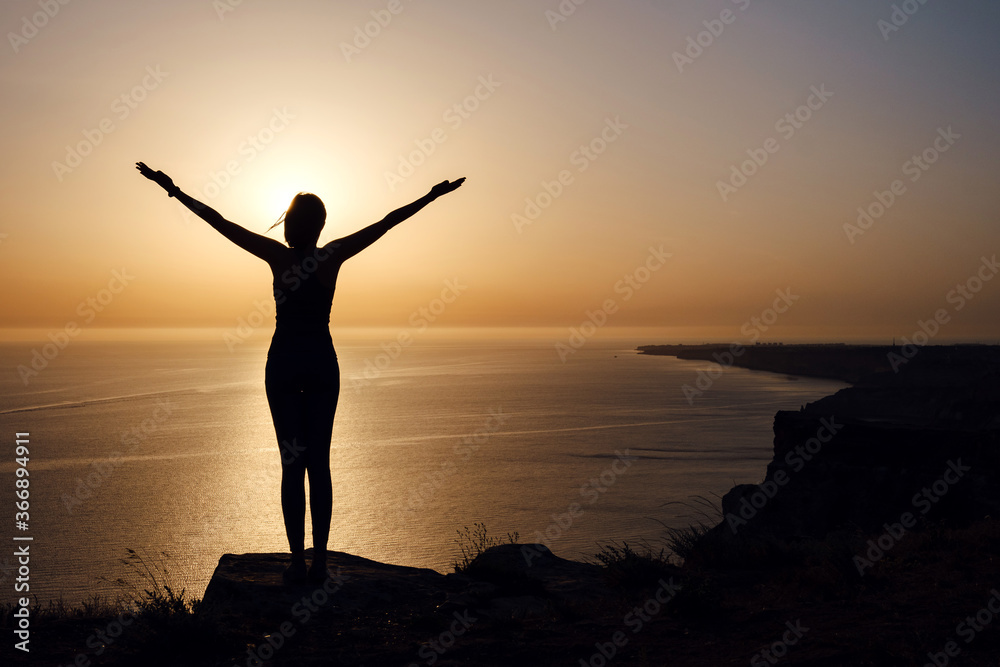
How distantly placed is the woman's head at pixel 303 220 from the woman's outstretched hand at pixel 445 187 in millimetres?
919

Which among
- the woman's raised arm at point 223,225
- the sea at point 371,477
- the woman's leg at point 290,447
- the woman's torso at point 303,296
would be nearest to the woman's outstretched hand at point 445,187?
the woman's torso at point 303,296

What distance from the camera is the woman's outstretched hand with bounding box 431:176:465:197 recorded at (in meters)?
4.92

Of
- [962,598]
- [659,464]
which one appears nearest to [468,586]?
[962,598]

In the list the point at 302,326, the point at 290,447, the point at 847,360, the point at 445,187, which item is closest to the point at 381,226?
the point at 445,187

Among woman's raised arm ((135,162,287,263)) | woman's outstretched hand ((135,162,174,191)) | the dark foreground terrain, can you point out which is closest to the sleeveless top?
woman's raised arm ((135,162,287,263))

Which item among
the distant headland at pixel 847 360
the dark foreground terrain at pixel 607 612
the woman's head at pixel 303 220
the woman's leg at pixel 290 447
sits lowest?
the dark foreground terrain at pixel 607 612

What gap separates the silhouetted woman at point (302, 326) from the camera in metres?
4.85

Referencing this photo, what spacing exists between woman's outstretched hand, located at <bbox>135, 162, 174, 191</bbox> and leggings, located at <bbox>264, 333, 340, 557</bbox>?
4.36 ft

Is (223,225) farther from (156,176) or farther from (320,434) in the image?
(320,434)

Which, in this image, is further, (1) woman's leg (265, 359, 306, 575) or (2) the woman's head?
(2) the woman's head

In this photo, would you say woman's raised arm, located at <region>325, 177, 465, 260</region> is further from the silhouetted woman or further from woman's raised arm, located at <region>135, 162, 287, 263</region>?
woman's raised arm, located at <region>135, 162, 287, 263</region>

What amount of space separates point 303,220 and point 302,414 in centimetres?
145

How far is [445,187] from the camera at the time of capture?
4.95 metres

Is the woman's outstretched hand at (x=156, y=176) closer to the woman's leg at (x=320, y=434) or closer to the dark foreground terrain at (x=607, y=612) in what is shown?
the woman's leg at (x=320, y=434)
